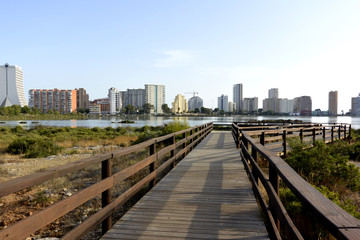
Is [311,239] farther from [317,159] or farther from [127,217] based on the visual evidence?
[317,159]

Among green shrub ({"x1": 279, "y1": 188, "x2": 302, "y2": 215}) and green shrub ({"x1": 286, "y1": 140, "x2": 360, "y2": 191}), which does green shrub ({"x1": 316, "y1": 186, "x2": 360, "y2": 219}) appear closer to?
green shrub ({"x1": 279, "y1": 188, "x2": 302, "y2": 215})

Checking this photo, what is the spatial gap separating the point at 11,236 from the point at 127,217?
7.42 feet

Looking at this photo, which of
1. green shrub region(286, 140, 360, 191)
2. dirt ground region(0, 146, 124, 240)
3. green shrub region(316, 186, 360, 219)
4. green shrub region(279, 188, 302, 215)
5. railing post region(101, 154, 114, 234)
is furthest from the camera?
green shrub region(286, 140, 360, 191)

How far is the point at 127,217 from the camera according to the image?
13.3 feet

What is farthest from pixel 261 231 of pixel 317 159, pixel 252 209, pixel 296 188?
pixel 317 159

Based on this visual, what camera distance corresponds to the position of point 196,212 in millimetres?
4199

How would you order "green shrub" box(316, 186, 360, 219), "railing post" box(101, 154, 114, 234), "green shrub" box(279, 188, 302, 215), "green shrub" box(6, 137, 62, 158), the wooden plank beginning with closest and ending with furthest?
the wooden plank, "railing post" box(101, 154, 114, 234), "green shrub" box(316, 186, 360, 219), "green shrub" box(279, 188, 302, 215), "green shrub" box(6, 137, 62, 158)

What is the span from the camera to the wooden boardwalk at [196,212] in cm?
343

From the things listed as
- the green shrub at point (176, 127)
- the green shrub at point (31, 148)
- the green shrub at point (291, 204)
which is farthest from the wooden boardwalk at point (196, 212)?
the green shrub at point (31, 148)

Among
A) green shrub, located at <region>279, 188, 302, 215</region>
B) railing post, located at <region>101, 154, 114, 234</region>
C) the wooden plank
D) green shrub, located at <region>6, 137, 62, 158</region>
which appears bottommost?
green shrub, located at <region>6, 137, 62, 158</region>

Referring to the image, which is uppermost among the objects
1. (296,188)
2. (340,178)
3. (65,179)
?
(296,188)

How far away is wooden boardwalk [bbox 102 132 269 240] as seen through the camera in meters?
3.43

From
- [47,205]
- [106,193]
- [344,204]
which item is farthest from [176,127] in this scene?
[106,193]

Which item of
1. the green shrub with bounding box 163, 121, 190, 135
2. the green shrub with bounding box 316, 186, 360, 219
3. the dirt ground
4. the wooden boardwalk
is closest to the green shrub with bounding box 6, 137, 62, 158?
the green shrub with bounding box 163, 121, 190, 135
